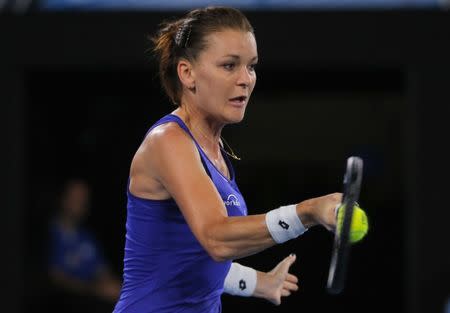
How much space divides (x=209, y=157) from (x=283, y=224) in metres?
0.61

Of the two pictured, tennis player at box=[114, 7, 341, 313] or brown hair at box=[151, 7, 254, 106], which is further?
brown hair at box=[151, 7, 254, 106]

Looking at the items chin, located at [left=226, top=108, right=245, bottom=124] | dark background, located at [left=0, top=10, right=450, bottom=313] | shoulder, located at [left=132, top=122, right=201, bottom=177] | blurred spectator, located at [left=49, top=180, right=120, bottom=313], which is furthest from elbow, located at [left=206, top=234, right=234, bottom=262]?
blurred spectator, located at [left=49, top=180, right=120, bottom=313]

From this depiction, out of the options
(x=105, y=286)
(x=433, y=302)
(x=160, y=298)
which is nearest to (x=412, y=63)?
(x=433, y=302)

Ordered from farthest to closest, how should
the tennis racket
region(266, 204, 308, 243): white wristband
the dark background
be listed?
the dark background → region(266, 204, 308, 243): white wristband → the tennis racket

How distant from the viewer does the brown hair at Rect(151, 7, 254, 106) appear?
3105 millimetres

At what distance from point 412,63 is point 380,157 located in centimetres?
199

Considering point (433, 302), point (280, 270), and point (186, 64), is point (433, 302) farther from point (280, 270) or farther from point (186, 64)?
point (186, 64)

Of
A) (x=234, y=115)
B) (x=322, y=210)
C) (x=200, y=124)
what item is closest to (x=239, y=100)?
(x=234, y=115)

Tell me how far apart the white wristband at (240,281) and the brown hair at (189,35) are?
716 millimetres

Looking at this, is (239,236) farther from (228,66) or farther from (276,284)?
(276,284)

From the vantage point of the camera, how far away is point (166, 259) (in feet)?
10.2

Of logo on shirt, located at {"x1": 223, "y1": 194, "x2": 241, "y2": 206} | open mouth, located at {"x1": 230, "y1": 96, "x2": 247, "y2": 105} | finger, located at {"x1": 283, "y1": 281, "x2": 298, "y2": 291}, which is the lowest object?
finger, located at {"x1": 283, "y1": 281, "x2": 298, "y2": 291}

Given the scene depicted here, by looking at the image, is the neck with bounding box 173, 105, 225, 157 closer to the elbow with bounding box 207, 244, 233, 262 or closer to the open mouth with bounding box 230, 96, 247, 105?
the open mouth with bounding box 230, 96, 247, 105

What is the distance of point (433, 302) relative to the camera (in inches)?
253
